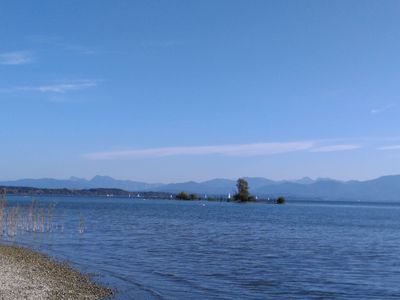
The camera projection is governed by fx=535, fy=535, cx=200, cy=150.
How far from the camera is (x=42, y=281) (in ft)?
79.5

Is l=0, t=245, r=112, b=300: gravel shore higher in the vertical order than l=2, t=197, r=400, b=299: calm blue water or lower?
higher

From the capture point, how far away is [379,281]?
96.1 feet

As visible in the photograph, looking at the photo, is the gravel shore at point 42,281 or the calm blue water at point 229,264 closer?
the gravel shore at point 42,281

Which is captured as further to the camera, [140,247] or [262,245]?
[262,245]

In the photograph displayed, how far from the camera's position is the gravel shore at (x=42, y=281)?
2100cm

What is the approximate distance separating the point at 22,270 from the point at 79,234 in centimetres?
2557

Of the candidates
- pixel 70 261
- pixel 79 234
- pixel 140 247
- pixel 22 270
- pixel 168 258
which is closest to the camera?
pixel 22 270

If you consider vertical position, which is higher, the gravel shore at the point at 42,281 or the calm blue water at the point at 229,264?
the gravel shore at the point at 42,281

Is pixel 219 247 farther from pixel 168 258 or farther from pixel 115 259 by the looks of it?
pixel 115 259

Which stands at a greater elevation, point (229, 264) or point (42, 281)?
point (42, 281)

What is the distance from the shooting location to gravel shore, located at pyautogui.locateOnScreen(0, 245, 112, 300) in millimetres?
21000

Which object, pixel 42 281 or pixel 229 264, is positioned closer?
pixel 42 281

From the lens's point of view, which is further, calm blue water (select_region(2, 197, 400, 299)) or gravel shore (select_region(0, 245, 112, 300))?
calm blue water (select_region(2, 197, 400, 299))

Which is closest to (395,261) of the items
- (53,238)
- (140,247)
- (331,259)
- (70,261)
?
(331,259)
